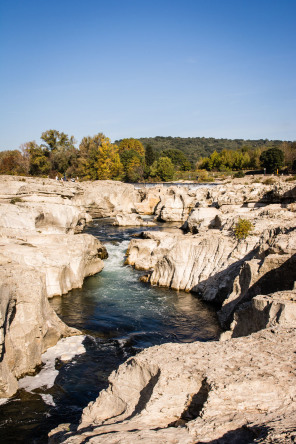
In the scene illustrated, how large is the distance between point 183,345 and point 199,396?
1.50 m

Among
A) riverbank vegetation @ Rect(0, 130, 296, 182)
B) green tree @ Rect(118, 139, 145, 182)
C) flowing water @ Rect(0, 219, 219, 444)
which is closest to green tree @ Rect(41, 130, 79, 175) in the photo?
riverbank vegetation @ Rect(0, 130, 296, 182)

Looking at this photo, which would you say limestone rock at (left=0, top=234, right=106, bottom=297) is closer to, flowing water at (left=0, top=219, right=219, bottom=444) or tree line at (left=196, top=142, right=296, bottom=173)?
flowing water at (left=0, top=219, right=219, bottom=444)

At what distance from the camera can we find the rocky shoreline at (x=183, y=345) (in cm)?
520

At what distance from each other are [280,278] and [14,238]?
46.2ft

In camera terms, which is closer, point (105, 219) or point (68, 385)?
point (68, 385)

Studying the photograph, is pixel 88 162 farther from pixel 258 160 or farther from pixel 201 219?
pixel 258 160

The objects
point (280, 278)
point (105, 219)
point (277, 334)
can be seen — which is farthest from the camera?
point (105, 219)

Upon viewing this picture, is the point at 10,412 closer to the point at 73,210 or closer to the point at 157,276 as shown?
the point at 157,276

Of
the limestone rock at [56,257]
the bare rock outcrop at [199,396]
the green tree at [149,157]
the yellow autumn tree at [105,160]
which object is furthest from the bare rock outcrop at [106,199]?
the green tree at [149,157]

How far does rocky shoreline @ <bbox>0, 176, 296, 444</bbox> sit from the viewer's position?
5.20 meters

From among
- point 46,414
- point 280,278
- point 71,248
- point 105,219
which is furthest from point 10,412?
point 105,219

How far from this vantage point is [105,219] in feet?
151

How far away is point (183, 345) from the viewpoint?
724 centimetres

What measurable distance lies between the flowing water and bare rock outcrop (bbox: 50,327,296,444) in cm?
338
